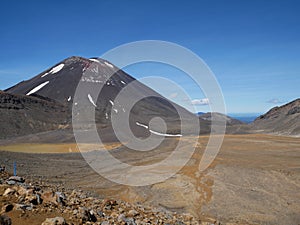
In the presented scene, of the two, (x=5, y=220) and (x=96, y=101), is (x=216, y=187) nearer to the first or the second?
(x=5, y=220)

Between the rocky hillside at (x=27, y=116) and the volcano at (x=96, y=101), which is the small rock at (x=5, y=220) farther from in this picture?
the rocky hillside at (x=27, y=116)

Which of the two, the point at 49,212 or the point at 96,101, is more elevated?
the point at 96,101

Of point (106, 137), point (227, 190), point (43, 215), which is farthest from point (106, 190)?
point (106, 137)

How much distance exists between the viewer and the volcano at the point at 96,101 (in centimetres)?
5984

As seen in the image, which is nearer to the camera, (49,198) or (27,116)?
(49,198)

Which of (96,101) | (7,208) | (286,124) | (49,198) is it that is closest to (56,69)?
(96,101)

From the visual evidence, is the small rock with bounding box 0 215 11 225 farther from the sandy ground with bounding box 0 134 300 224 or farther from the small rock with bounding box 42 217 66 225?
the sandy ground with bounding box 0 134 300 224

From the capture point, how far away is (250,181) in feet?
63.3

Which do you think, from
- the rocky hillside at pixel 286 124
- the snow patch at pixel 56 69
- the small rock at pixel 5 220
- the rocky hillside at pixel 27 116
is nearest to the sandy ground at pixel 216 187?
the small rock at pixel 5 220

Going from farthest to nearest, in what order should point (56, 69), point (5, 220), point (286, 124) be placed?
1. point (56, 69)
2. point (286, 124)
3. point (5, 220)

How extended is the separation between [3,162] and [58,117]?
1622 inches

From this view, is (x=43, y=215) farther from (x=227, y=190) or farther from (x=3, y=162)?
(x=3, y=162)

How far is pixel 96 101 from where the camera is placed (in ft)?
282

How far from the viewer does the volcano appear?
59.8 meters
